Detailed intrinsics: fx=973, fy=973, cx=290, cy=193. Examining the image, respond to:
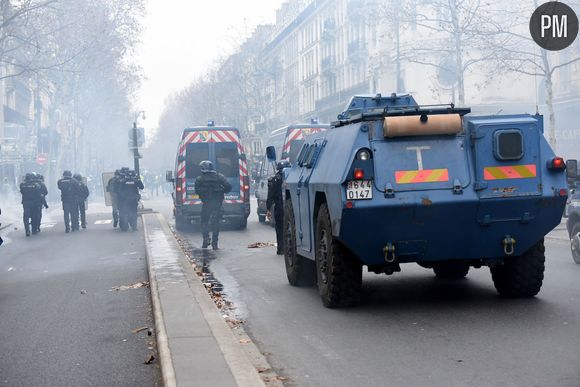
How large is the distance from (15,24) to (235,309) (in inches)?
1137

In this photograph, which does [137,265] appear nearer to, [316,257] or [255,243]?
[255,243]

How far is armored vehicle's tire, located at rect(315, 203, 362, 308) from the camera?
921 centimetres

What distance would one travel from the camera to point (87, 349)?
25.8 feet

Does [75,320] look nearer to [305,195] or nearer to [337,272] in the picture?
[337,272]

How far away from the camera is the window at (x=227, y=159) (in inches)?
1008

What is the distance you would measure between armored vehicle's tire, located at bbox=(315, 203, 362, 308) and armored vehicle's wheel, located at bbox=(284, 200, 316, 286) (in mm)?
1898

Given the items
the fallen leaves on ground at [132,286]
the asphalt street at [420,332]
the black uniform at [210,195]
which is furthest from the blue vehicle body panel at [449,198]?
the black uniform at [210,195]

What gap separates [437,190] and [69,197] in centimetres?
2051

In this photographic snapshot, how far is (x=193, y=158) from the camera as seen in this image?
83.3 feet

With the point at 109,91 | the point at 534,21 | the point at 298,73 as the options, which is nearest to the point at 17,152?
the point at 109,91

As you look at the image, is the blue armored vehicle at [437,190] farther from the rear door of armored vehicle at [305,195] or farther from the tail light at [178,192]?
the tail light at [178,192]

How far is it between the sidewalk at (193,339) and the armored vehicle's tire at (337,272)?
114 centimetres

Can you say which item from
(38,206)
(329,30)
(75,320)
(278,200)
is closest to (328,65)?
(329,30)

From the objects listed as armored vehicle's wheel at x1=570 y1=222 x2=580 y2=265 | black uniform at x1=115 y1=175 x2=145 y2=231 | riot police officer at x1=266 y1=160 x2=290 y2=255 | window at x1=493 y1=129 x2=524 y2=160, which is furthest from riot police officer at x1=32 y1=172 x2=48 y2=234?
window at x1=493 y1=129 x2=524 y2=160
